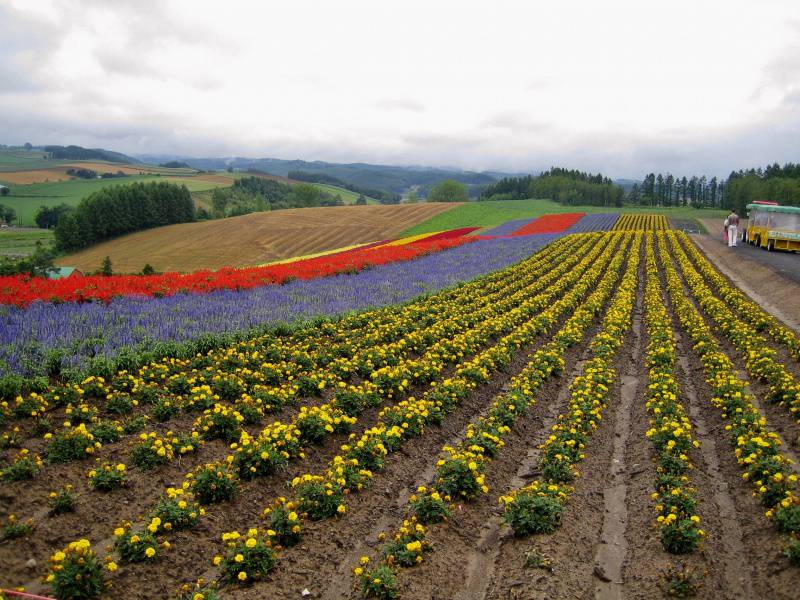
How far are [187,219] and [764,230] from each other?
269 feet

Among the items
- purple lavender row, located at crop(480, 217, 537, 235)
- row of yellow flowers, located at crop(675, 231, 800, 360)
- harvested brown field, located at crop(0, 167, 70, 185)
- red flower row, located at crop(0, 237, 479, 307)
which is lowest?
red flower row, located at crop(0, 237, 479, 307)

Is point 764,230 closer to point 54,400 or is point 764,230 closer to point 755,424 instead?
point 755,424

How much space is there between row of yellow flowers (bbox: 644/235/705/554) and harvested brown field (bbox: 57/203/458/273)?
1815 inches

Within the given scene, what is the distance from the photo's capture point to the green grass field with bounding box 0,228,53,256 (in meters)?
68.5

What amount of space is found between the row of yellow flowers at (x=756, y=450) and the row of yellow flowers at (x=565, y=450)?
7.00 feet

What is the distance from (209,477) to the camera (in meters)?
6.79

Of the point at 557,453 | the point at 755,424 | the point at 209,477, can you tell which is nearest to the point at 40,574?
the point at 209,477

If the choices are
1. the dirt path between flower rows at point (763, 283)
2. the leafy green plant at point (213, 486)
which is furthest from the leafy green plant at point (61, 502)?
the dirt path between flower rows at point (763, 283)

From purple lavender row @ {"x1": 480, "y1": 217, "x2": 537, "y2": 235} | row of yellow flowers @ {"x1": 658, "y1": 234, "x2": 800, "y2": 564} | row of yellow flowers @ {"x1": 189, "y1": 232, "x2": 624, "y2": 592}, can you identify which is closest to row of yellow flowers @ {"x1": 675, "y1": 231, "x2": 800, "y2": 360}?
row of yellow flowers @ {"x1": 658, "y1": 234, "x2": 800, "y2": 564}

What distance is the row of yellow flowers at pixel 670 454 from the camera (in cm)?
610

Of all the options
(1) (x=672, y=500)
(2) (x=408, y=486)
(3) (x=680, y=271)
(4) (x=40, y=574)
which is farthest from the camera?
(3) (x=680, y=271)

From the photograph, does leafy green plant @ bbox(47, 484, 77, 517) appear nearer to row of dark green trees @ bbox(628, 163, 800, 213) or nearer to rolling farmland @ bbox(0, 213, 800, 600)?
rolling farmland @ bbox(0, 213, 800, 600)

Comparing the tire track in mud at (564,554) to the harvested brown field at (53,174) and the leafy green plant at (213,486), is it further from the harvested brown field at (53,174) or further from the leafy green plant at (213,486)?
the harvested brown field at (53,174)

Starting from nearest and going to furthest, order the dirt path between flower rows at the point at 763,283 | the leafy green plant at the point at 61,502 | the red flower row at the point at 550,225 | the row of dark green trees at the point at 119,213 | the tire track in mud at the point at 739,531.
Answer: the tire track in mud at the point at 739,531, the leafy green plant at the point at 61,502, the dirt path between flower rows at the point at 763,283, the red flower row at the point at 550,225, the row of dark green trees at the point at 119,213
